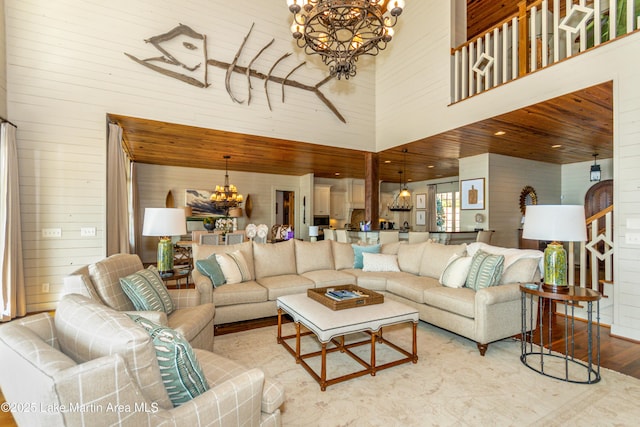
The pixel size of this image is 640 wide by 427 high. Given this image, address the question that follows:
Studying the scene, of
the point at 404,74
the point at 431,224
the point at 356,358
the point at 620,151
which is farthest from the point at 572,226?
the point at 431,224

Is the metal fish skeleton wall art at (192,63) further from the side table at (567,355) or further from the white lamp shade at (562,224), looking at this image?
the side table at (567,355)

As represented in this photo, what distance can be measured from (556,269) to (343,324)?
1934 millimetres

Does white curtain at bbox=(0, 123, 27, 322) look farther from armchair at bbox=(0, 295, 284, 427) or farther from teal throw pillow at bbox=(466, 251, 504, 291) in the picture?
teal throw pillow at bbox=(466, 251, 504, 291)

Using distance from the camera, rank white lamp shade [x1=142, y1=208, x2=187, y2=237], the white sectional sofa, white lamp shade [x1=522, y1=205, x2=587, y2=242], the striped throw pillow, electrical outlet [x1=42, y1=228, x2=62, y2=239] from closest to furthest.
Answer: white lamp shade [x1=522, y1=205, x2=587, y2=242], the white sectional sofa, white lamp shade [x1=142, y1=208, x2=187, y2=237], the striped throw pillow, electrical outlet [x1=42, y1=228, x2=62, y2=239]

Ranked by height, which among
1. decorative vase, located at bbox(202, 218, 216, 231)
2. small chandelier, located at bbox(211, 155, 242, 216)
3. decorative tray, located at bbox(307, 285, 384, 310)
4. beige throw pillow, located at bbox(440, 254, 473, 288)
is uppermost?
Result: small chandelier, located at bbox(211, 155, 242, 216)

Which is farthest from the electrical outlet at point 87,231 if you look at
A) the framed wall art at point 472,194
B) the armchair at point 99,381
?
the framed wall art at point 472,194

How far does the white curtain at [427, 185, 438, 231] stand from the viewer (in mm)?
10508

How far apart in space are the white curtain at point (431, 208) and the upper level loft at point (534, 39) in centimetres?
590

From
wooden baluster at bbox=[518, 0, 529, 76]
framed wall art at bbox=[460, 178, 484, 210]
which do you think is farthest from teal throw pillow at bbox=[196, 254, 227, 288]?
framed wall art at bbox=[460, 178, 484, 210]

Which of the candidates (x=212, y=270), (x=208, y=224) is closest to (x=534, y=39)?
(x=212, y=270)

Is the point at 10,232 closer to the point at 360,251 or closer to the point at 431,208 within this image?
the point at 360,251

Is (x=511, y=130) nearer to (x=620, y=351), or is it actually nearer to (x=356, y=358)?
(x=620, y=351)

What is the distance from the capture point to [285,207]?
10.6m

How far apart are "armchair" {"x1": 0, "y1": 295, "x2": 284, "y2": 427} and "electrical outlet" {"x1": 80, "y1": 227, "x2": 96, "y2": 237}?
11.3ft
